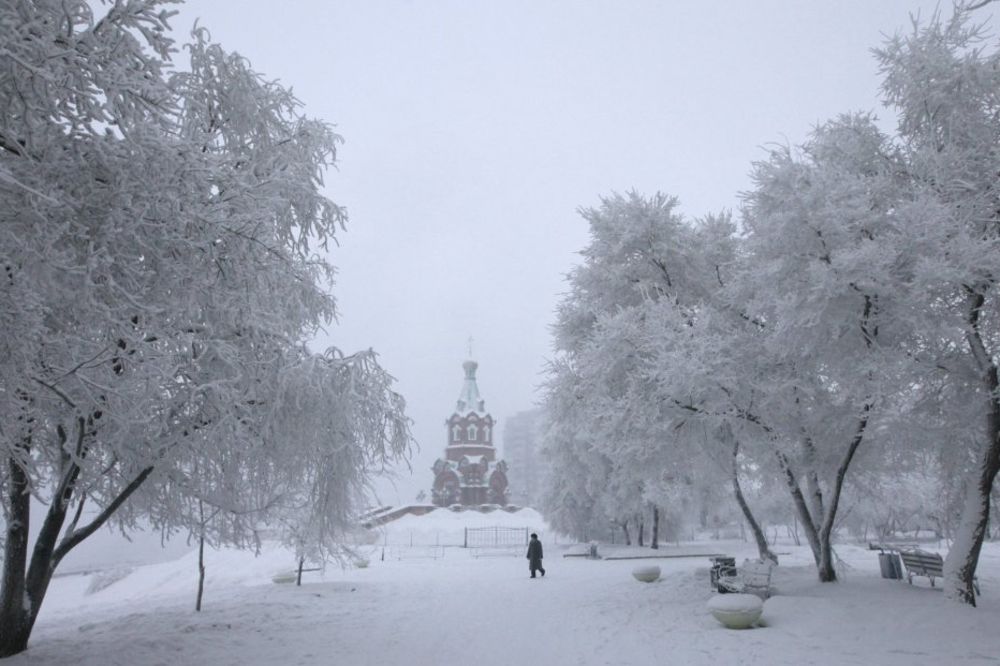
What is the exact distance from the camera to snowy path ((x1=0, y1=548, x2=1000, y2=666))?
8.00 meters

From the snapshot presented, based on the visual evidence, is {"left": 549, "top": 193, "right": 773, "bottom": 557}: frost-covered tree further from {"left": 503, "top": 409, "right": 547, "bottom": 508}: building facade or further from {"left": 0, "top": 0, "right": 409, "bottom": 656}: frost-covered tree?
{"left": 503, "top": 409, "right": 547, "bottom": 508}: building facade

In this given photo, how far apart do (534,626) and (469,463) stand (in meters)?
52.5

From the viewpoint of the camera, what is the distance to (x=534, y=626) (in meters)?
10.5

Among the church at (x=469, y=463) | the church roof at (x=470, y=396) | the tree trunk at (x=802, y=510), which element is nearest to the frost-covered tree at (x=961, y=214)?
the tree trunk at (x=802, y=510)

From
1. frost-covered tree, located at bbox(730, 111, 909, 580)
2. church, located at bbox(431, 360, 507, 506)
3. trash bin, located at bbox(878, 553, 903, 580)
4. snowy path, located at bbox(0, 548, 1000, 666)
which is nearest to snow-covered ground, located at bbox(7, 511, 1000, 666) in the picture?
snowy path, located at bbox(0, 548, 1000, 666)

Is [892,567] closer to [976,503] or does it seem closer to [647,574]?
[976,503]

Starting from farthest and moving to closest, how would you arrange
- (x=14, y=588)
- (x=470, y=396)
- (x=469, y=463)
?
(x=470, y=396) → (x=469, y=463) → (x=14, y=588)

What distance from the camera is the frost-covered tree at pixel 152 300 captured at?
4301 millimetres

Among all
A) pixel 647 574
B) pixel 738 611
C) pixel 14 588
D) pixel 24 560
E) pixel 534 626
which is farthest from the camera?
pixel 647 574

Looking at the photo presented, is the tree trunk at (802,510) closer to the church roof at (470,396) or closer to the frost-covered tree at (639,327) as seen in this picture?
the frost-covered tree at (639,327)

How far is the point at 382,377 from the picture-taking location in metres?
8.08

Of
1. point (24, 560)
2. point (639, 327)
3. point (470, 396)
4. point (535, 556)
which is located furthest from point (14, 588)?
point (470, 396)

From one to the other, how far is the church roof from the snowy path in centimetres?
5105

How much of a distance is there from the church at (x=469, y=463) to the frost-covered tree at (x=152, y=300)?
52.9 metres
